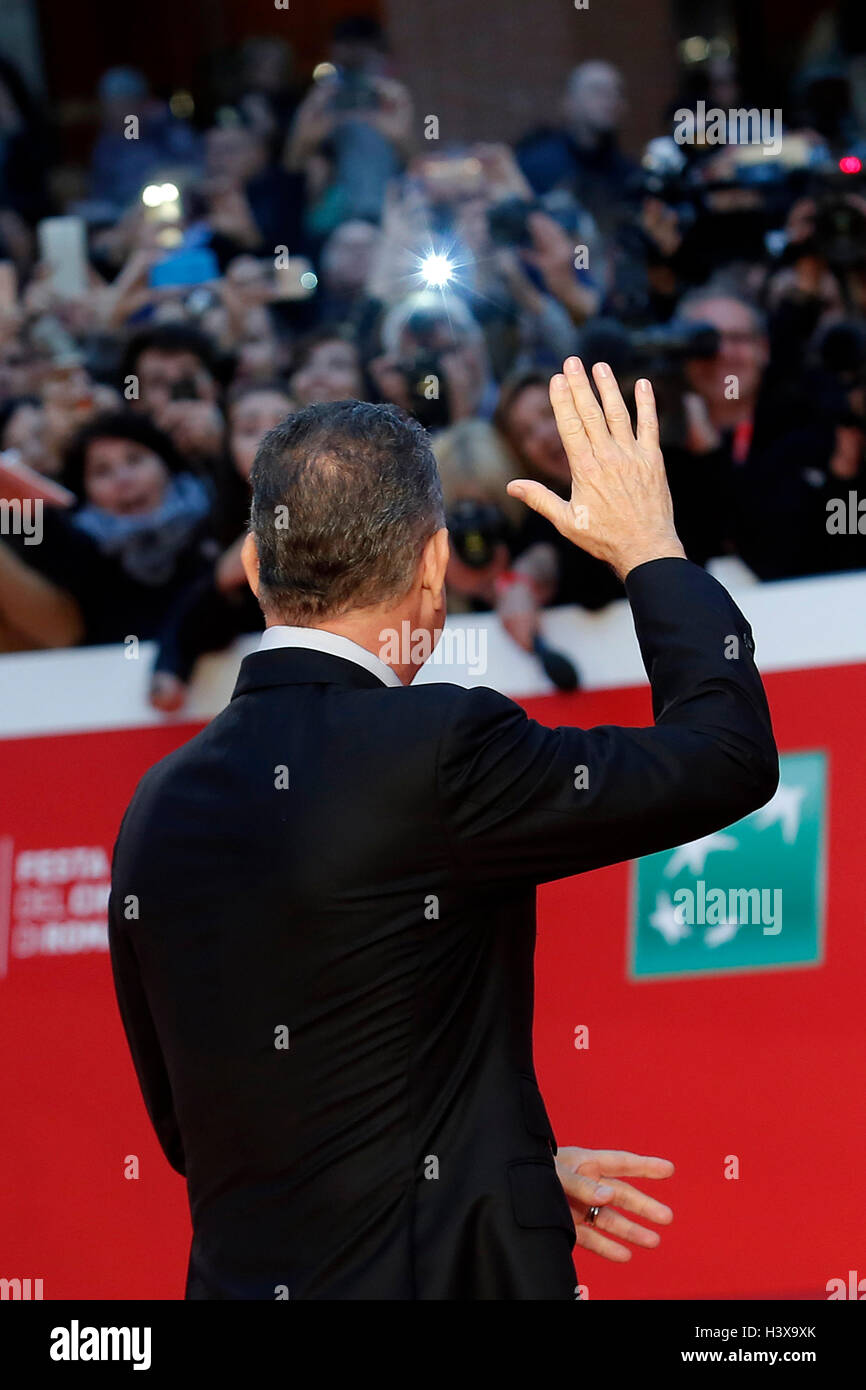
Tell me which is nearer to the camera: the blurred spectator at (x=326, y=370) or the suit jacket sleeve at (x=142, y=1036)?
the suit jacket sleeve at (x=142, y=1036)

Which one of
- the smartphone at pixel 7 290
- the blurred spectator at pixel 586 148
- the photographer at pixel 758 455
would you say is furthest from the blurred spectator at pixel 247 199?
the photographer at pixel 758 455

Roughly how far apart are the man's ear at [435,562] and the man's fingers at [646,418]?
0.66 ft

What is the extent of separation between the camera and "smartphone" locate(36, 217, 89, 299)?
14.5ft

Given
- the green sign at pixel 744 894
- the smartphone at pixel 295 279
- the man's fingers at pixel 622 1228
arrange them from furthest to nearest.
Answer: the smartphone at pixel 295 279 < the green sign at pixel 744 894 < the man's fingers at pixel 622 1228

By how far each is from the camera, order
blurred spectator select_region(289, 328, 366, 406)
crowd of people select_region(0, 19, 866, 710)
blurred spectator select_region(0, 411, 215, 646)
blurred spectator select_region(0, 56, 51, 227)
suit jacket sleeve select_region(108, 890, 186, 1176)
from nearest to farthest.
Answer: suit jacket sleeve select_region(108, 890, 186, 1176) → crowd of people select_region(0, 19, 866, 710) → blurred spectator select_region(0, 411, 215, 646) → blurred spectator select_region(289, 328, 366, 406) → blurred spectator select_region(0, 56, 51, 227)

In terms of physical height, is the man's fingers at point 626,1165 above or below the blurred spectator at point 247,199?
below

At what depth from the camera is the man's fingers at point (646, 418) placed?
1383 millimetres

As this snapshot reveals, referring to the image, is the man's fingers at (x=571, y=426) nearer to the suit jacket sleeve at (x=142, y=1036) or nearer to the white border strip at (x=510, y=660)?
the suit jacket sleeve at (x=142, y=1036)

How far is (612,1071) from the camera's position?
120 inches

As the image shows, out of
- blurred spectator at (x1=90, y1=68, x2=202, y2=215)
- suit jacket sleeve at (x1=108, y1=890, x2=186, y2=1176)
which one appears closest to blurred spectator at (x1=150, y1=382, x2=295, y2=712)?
blurred spectator at (x1=90, y1=68, x2=202, y2=215)

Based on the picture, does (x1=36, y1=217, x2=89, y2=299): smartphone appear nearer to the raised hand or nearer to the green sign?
the green sign

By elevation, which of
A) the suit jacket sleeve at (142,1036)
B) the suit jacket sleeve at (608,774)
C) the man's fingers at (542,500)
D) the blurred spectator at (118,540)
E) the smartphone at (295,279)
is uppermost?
the smartphone at (295,279)

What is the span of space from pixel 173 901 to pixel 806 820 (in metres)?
1.93
